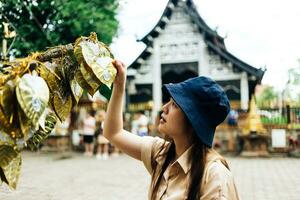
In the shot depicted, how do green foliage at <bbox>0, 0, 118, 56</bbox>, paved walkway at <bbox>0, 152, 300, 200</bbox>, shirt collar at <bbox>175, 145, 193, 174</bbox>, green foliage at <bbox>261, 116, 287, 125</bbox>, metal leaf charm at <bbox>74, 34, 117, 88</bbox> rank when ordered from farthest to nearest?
green foliage at <bbox>261, 116, 287, 125</bbox> → green foliage at <bbox>0, 0, 118, 56</bbox> → paved walkway at <bbox>0, 152, 300, 200</bbox> → shirt collar at <bbox>175, 145, 193, 174</bbox> → metal leaf charm at <bbox>74, 34, 117, 88</bbox>

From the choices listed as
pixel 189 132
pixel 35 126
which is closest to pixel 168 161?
pixel 189 132

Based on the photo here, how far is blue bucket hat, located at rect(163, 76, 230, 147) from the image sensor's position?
184 centimetres

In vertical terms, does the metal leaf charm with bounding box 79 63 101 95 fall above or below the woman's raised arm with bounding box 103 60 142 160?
above

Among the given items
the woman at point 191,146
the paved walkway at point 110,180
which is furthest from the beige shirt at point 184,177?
the paved walkway at point 110,180

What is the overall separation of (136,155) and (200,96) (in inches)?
21.7

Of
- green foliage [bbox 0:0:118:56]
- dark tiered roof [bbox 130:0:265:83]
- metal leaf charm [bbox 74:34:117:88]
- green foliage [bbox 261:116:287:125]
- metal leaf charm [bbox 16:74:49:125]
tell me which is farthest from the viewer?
dark tiered roof [bbox 130:0:265:83]

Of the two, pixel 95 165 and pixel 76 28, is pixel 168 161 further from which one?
pixel 76 28

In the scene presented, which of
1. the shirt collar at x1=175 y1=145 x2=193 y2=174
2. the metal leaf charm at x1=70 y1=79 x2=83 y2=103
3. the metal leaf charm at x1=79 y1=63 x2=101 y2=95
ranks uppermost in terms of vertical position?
the metal leaf charm at x1=79 y1=63 x2=101 y2=95

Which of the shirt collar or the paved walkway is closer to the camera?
the shirt collar

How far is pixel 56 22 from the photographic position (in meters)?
14.7

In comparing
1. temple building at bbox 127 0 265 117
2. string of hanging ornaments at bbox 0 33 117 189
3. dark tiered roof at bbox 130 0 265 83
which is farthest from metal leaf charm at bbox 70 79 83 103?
dark tiered roof at bbox 130 0 265 83

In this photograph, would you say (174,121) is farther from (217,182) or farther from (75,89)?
(75,89)

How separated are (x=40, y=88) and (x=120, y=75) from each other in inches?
24.9

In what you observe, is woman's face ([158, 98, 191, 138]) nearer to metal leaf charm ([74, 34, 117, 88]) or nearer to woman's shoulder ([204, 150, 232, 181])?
woman's shoulder ([204, 150, 232, 181])
